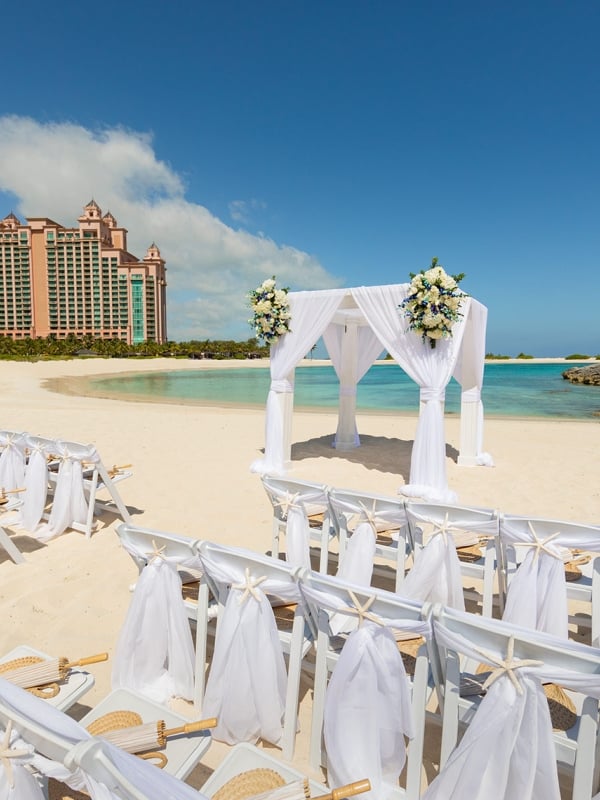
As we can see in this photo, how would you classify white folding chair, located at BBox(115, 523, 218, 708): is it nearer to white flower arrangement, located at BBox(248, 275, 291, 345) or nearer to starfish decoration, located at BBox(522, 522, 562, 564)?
starfish decoration, located at BBox(522, 522, 562, 564)

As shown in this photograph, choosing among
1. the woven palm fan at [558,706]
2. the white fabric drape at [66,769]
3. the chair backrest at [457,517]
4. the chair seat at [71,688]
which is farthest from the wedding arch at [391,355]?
the white fabric drape at [66,769]

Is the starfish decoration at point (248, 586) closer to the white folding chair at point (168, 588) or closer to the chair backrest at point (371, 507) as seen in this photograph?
the white folding chair at point (168, 588)

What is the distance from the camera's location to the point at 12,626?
10.6 feet

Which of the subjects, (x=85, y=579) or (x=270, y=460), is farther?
(x=270, y=460)

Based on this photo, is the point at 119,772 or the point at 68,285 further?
the point at 68,285

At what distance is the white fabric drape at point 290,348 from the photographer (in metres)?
7.38

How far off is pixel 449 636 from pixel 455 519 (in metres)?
1.29

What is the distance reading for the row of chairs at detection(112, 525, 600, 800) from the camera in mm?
1549

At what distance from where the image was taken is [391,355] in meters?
6.63

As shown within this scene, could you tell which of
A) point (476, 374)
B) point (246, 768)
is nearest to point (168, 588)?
point (246, 768)

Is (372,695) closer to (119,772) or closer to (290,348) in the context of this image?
(119,772)

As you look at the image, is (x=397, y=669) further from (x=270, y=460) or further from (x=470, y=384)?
(x=470, y=384)

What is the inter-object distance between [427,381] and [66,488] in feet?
15.2

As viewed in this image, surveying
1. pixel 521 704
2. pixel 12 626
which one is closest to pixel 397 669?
pixel 521 704
